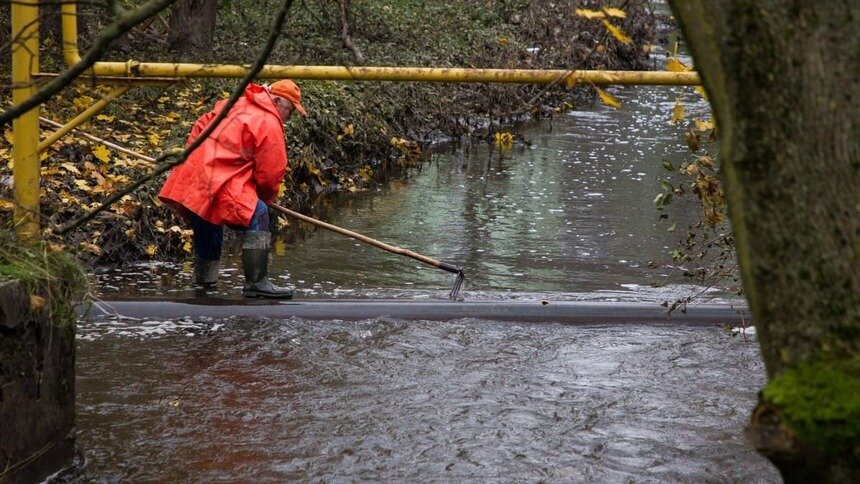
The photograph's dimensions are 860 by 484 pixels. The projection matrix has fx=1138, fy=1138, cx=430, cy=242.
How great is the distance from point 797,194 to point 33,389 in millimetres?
3172

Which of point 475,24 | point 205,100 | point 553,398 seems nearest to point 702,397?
point 553,398

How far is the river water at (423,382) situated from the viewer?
4.81 m

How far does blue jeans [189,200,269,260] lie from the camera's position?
7.15 meters

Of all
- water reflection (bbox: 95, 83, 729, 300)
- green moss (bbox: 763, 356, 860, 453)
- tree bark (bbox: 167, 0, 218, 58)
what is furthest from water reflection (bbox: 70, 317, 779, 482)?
tree bark (bbox: 167, 0, 218, 58)

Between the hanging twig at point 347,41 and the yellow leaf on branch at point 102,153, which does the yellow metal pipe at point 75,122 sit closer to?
the yellow leaf on branch at point 102,153

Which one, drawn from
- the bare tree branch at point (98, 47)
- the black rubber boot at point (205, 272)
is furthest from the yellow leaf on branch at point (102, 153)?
the bare tree branch at point (98, 47)

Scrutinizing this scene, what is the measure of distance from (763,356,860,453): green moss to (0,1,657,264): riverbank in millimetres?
1984

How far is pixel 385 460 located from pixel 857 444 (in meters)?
2.79

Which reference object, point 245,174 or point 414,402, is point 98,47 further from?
point 245,174

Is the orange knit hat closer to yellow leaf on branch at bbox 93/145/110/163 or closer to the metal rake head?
the metal rake head

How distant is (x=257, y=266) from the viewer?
721cm

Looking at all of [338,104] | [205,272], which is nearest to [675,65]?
[205,272]

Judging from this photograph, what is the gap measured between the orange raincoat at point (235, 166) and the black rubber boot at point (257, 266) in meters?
0.14

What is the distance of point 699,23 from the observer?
2.21 metres
